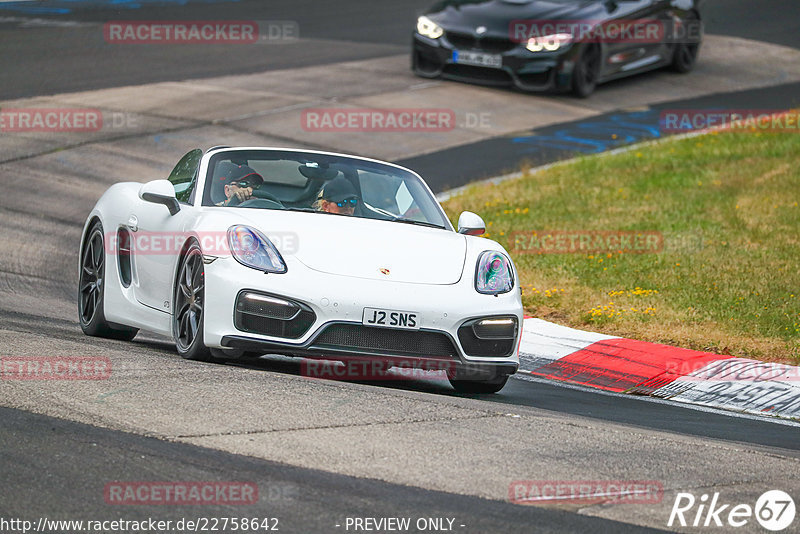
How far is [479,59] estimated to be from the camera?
1962cm

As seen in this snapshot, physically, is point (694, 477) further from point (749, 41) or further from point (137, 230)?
point (749, 41)

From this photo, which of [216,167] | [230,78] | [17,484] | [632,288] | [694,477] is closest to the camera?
[17,484]

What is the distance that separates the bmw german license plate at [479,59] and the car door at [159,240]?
456 inches

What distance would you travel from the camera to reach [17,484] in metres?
4.64

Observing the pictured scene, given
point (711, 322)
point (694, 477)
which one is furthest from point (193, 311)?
point (711, 322)

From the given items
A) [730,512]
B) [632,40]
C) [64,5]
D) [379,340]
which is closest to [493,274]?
[379,340]

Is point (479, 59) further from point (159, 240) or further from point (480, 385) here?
point (480, 385)

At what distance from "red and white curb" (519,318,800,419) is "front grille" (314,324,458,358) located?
2024 millimetres

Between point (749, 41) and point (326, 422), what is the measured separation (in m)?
21.8

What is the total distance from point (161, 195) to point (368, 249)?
134 cm

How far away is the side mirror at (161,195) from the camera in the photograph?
7.66 meters

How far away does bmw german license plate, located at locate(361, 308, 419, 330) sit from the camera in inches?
269

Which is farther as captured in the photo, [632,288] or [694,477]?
[632,288]

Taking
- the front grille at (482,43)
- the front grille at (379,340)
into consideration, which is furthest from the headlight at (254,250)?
the front grille at (482,43)
